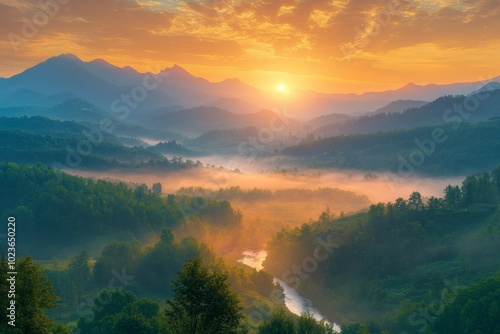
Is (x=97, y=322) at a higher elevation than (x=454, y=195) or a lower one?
lower

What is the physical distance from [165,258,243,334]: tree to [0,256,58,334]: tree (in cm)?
1210

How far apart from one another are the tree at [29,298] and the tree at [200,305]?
1210 centimetres

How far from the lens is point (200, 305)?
125 feet

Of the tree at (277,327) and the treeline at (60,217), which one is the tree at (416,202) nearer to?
the treeline at (60,217)

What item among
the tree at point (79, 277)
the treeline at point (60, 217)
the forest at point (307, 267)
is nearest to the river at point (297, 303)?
the forest at point (307, 267)

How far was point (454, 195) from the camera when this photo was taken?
16862 cm

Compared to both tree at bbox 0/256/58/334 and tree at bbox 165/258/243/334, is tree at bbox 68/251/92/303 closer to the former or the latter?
tree at bbox 0/256/58/334

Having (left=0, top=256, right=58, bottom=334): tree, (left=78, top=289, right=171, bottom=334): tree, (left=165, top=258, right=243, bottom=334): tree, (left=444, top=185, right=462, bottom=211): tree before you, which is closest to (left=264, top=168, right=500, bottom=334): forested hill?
(left=444, top=185, right=462, bottom=211): tree

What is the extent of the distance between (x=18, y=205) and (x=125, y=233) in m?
51.1

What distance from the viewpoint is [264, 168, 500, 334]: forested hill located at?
4729 inches

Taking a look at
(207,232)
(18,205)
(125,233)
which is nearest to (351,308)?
(207,232)

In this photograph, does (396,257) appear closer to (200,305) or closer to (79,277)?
(79,277)

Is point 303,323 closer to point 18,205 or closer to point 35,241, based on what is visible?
point 35,241

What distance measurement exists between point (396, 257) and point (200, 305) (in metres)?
127
